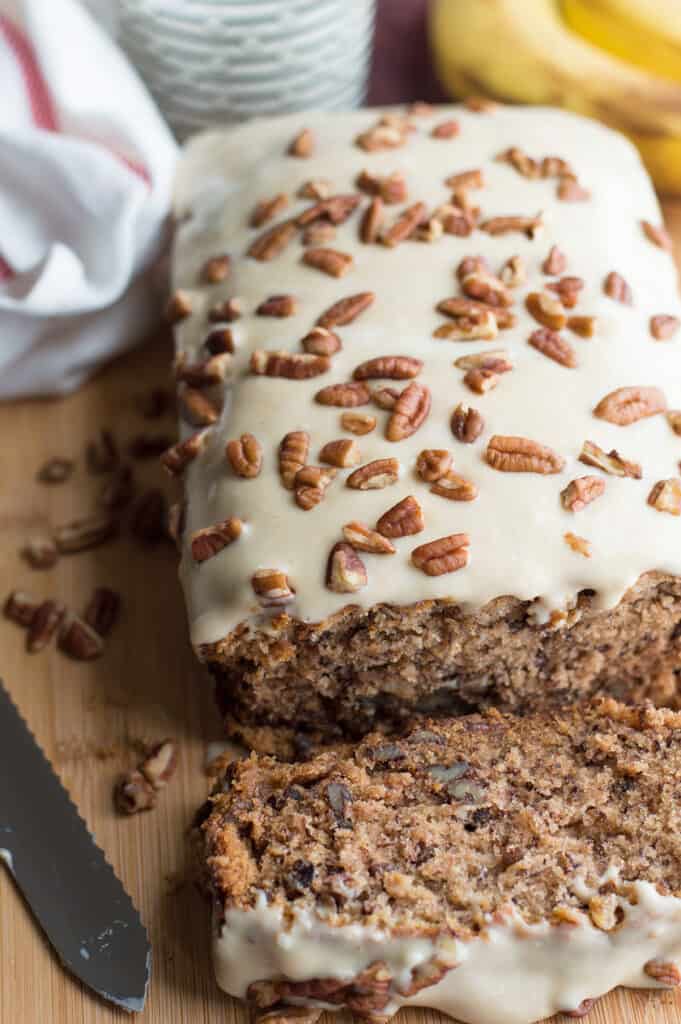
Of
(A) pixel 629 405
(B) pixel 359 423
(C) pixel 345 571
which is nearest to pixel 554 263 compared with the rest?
(A) pixel 629 405

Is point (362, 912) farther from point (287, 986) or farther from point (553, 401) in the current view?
point (553, 401)

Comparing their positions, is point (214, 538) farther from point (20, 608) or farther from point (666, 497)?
point (666, 497)

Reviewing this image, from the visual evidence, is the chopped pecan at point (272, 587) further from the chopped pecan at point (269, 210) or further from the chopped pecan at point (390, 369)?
the chopped pecan at point (269, 210)

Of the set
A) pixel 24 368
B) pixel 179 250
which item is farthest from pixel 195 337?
pixel 24 368

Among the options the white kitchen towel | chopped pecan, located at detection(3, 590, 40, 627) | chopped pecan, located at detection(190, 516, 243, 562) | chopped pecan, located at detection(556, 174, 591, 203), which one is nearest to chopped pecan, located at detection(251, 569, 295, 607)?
chopped pecan, located at detection(190, 516, 243, 562)

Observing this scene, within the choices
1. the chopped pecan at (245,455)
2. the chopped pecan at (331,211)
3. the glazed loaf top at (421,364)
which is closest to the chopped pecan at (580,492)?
the glazed loaf top at (421,364)
